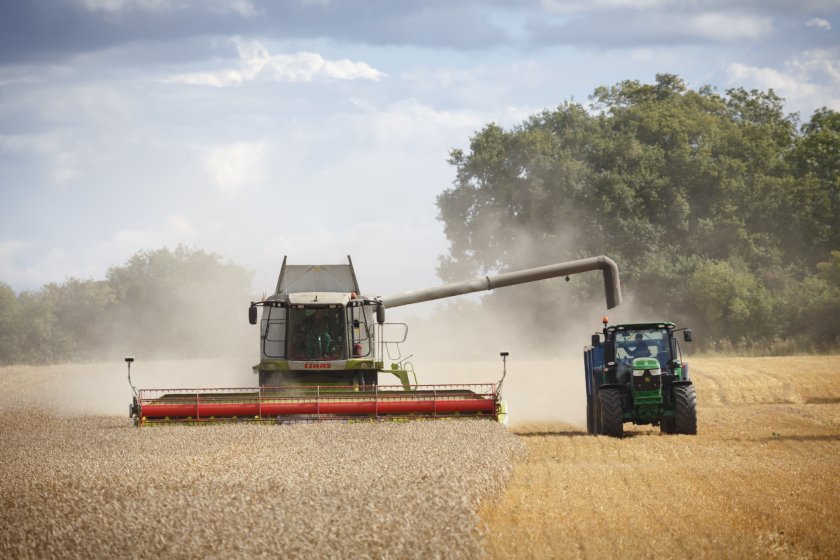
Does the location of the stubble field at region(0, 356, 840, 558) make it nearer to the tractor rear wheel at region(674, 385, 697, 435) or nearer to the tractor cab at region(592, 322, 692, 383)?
the tractor rear wheel at region(674, 385, 697, 435)

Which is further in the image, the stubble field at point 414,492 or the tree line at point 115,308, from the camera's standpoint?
the tree line at point 115,308

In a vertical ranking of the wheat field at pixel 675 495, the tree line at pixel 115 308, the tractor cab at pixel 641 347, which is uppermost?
the tree line at pixel 115 308

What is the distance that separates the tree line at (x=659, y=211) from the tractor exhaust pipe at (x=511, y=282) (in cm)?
2184

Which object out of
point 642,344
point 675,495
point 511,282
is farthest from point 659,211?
point 675,495

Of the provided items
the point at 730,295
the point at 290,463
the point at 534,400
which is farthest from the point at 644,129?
the point at 290,463

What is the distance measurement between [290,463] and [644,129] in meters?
43.0

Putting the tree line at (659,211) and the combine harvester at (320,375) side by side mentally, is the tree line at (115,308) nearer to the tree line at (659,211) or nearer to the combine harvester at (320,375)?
the tree line at (659,211)

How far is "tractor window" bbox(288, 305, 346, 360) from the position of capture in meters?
20.2

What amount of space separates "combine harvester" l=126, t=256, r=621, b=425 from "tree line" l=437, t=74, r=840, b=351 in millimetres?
28584

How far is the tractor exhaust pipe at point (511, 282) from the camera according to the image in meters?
24.4

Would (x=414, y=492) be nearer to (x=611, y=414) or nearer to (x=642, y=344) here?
(x=611, y=414)

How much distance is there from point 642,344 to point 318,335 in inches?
230

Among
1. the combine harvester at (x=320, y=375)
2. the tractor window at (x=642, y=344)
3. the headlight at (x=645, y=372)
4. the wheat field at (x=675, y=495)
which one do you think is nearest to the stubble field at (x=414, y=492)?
the wheat field at (x=675, y=495)

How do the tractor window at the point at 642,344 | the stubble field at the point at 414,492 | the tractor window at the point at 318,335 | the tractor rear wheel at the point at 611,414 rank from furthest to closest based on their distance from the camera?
1. the tractor window at the point at 318,335
2. the tractor window at the point at 642,344
3. the tractor rear wheel at the point at 611,414
4. the stubble field at the point at 414,492
